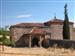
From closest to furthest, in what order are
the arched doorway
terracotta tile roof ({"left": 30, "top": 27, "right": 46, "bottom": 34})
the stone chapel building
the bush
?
the bush → terracotta tile roof ({"left": 30, "top": 27, "right": 46, "bottom": 34}) → the stone chapel building → the arched doorway

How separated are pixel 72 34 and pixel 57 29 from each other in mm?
3797

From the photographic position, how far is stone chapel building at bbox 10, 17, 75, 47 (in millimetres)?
40250

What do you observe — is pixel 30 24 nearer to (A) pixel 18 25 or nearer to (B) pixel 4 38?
(A) pixel 18 25

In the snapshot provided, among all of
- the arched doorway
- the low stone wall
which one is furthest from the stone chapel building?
the low stone wall

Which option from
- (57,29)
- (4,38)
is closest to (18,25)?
(4,38)

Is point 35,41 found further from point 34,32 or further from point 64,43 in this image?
point 64,43

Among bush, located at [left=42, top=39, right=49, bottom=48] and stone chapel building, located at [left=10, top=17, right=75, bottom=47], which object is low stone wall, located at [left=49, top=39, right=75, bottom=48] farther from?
stone chapel building, located at [left=10, top=17, right=75, bottom=47]

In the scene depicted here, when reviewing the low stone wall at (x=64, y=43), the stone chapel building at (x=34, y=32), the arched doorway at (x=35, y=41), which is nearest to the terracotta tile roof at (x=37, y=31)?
the stone chapel building at (x=34, y=32)

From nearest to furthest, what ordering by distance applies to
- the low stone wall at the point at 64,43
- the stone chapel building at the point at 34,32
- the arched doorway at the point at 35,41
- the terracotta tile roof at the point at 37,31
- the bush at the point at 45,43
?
the low stone wall at the point at 64,43
the bush at the point at 45,43
the terracotta tile roof at the point at 37,31
the stone chapel building at the point at 34,32
the arched doorway at the point at 35,41

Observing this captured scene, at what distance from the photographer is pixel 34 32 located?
39.9m

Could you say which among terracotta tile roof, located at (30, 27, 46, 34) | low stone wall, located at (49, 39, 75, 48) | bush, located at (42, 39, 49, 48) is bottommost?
bush, located at (42, 39, 49, 48)

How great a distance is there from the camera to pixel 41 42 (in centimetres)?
4038

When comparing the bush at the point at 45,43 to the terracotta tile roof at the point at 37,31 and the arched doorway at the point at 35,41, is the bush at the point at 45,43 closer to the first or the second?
the arched doorway at the point at 35,41

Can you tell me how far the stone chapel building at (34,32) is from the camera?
132 feet
